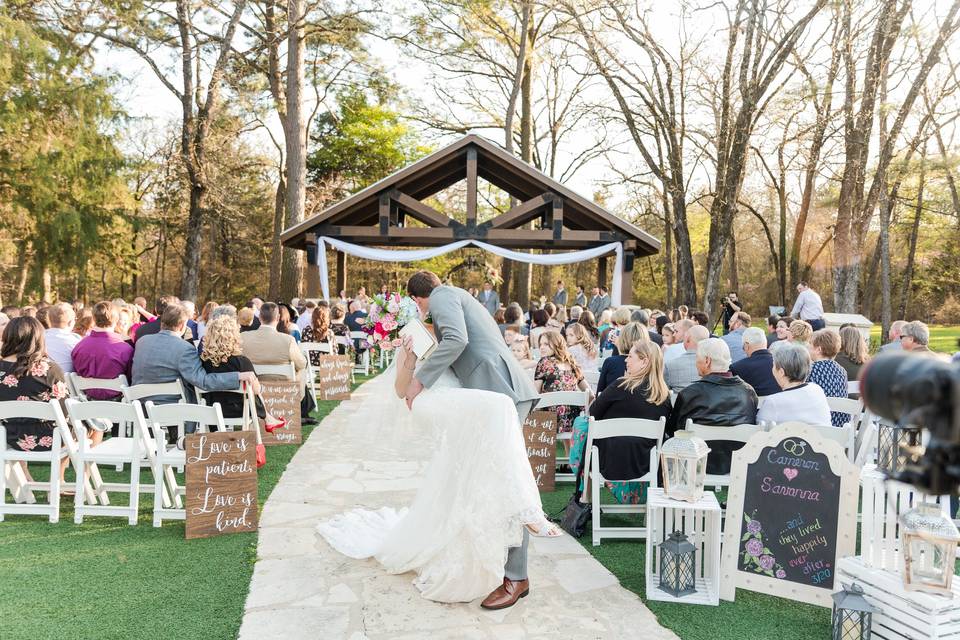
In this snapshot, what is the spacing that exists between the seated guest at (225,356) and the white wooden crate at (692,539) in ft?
12.1

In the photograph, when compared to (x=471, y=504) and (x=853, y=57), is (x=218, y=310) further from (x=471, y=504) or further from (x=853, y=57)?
(x=853, y=57)

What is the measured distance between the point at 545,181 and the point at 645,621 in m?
12.4

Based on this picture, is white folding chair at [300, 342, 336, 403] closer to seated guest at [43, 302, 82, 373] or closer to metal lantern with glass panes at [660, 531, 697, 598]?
seated guest at [43, 302, 82, 373]

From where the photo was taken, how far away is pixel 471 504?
3334 millimetres

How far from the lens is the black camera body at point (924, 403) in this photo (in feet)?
3.93

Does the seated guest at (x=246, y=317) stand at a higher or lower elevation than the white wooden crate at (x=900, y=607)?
higher

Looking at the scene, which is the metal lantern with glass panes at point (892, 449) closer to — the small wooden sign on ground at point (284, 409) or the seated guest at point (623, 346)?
the seated guest at point (623, 346)

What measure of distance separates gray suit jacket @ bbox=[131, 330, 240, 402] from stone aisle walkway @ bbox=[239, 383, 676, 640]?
4.23 ft

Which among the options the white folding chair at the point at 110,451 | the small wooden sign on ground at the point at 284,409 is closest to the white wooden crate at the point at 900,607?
the white folding chair at the point at 110,451

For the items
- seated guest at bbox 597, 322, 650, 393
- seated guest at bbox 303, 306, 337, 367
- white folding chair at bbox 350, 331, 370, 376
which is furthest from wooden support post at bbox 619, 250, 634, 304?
seated guest at bbox 597, 322, 650, 393

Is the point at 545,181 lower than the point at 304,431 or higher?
higher

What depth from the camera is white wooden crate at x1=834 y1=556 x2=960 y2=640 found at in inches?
106

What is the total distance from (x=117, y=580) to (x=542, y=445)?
3084 mm

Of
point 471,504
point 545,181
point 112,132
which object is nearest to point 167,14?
point 112,132
